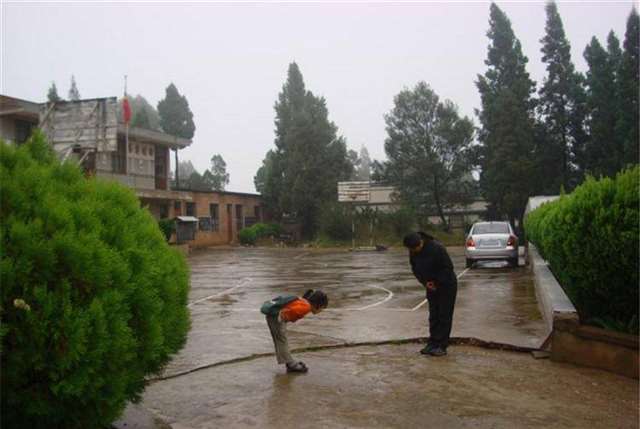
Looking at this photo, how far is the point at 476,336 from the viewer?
8031mm

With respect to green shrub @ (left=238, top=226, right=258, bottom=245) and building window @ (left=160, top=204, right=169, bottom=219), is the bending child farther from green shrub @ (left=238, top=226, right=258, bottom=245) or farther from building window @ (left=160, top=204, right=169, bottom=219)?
green shrub @ (left=238, top=226, right=258, bottom=245)

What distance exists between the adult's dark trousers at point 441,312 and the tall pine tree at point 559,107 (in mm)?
38389

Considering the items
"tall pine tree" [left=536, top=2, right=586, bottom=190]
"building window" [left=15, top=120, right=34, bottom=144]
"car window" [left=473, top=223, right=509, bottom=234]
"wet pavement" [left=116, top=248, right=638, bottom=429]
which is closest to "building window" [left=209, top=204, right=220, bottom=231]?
"building window" [left=15, top=120, right=34, bottom=144]

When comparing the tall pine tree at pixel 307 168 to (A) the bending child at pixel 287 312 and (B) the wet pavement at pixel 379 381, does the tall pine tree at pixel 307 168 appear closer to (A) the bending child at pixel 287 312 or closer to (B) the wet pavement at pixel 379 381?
(B) the wet pavement at pixel 379 381

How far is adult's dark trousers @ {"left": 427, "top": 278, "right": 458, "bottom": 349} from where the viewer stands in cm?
714

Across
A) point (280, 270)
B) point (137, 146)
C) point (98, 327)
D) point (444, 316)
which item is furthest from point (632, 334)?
point (137, 146)

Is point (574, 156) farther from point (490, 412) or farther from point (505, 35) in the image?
point (490, 412)

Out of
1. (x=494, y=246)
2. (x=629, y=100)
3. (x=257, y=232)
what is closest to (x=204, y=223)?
(x=257, y=232)

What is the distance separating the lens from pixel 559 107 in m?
43.2

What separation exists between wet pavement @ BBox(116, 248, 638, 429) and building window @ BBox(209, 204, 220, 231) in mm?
32925

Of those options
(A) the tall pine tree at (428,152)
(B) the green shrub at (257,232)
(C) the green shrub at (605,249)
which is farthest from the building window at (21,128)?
(A) the tall pine tree at (428,152)

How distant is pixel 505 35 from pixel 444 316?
40.8m

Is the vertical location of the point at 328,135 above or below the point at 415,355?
above

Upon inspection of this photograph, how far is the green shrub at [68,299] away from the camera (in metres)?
2.97
